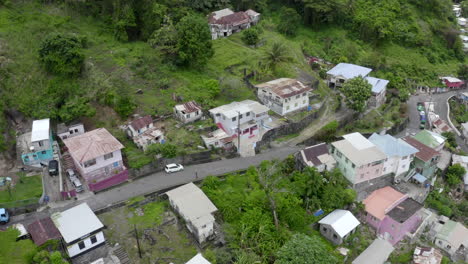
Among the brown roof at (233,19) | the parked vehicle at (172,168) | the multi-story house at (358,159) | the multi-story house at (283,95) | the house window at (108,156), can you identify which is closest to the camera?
the house window at (108,156)

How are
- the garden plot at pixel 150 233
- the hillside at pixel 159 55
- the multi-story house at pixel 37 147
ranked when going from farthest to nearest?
the hillside at pixel 159 55
the multi-story house at pixel 37 147
the garden plot at pixel 150 233

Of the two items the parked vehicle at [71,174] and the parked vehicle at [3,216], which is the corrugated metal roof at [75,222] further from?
the parked vehicle at [71,174]

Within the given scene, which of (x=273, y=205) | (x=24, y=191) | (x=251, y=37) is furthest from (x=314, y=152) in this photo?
(x=251, y=37)

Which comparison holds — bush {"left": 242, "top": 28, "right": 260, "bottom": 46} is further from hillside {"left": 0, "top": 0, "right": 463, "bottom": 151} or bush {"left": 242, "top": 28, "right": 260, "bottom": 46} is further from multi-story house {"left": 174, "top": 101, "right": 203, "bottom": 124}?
multi-story house {"left": 174, "top": 101, "right": 203, "bottom": 124}

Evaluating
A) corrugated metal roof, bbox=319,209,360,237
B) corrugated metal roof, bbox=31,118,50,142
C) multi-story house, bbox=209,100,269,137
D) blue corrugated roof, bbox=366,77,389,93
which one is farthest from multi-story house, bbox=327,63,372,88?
corrugated metal roof, bbox=31,118,50,142

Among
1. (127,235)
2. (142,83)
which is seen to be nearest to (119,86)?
(142,83)

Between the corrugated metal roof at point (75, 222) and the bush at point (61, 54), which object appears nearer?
the corrugated metal roof at point (75, 222)

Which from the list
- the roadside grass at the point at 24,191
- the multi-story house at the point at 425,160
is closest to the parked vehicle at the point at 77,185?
the roadside grass at the point at 24,191
